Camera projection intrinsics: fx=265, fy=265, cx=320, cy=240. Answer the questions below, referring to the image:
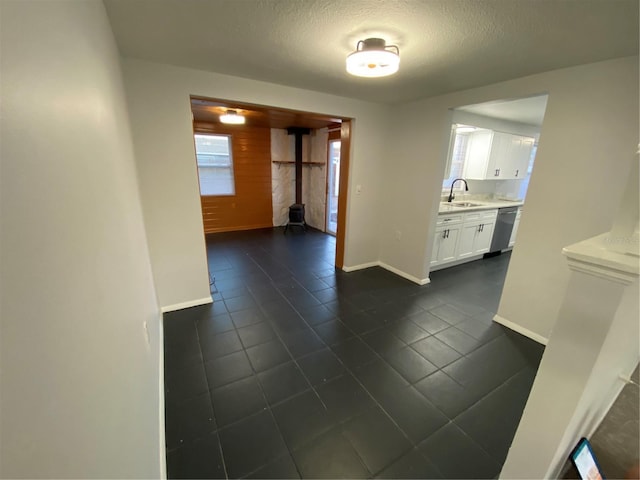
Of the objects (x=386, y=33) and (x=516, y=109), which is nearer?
(x=386, y=33)

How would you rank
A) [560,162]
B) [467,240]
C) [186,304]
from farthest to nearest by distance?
[467,240] → [186,304] → [560,162]

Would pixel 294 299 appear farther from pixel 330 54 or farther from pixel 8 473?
pixel 8 473

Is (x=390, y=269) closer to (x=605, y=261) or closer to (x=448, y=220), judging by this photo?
(x=448, y=220)

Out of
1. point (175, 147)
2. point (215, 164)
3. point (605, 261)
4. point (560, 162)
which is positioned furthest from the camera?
point (215, 164)

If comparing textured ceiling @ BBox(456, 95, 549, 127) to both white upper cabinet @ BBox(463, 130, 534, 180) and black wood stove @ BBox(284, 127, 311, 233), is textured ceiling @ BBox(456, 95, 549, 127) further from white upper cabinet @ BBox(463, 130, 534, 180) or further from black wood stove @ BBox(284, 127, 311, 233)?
black wood stove @ BBox(284, 127, 311, 233)

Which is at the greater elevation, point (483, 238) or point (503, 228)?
point (503, 228)

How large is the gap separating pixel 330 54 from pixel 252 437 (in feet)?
8.39

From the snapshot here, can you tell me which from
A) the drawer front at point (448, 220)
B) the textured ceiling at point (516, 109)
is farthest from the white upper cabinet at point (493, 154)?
the drawer front at point (448, 220)

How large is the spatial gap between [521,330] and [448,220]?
5.41 feet

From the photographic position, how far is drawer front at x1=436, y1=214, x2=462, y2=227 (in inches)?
144

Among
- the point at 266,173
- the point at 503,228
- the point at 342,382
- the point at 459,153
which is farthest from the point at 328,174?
the point at 342,382

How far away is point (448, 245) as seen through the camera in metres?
3.90

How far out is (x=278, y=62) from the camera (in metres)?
2.11

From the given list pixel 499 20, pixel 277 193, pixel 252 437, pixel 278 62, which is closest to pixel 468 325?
pixel 252 437
